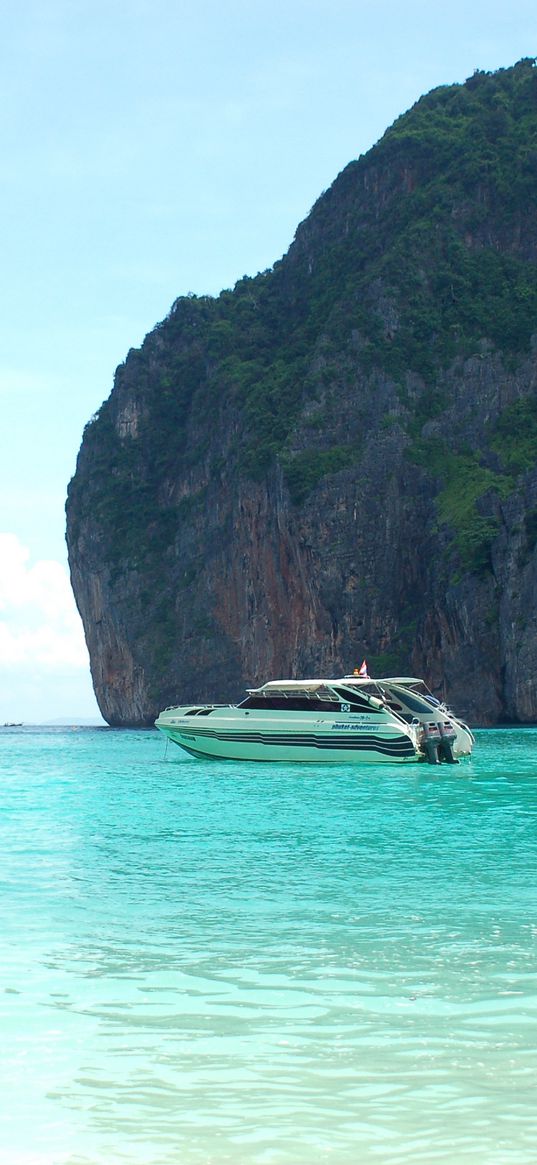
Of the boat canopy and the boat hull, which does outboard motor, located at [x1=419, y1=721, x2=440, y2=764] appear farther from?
the boat canopy

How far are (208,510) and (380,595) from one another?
1268 inches

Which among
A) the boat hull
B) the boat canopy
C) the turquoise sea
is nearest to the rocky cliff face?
the boat hull

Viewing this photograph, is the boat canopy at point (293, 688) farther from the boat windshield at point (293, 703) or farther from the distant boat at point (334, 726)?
the boat windshield at point (293, 703)

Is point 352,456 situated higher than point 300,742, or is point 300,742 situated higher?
point 352,456

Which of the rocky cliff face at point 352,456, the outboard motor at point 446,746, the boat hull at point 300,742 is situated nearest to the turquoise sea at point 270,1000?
the boat hull at point 300,742

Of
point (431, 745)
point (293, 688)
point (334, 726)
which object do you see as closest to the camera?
point (431, 745)

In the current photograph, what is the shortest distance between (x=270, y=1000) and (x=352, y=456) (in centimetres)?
10931

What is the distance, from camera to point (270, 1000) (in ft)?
32.4

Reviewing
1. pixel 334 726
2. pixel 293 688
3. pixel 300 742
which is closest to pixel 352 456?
pixel 293 688

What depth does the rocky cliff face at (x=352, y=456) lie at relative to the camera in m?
107

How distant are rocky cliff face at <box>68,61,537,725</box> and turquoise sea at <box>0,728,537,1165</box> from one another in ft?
256

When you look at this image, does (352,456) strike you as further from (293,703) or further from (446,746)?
(446,746)

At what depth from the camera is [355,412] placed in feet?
400

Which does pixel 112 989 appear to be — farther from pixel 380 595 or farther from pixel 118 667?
pixel 118 667
